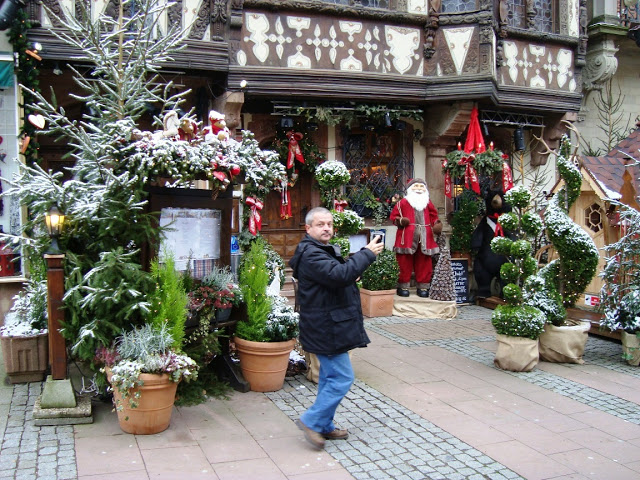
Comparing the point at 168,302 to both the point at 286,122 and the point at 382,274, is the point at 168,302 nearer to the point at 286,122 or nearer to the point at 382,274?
the point at 382,274

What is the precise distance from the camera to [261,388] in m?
6.03

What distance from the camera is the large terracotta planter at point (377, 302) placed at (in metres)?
9.90

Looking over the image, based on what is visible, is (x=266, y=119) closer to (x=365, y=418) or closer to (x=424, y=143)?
(x=424, y=143)

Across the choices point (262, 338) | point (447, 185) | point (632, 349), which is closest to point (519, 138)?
point (447, 185)

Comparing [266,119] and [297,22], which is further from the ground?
[297,22]

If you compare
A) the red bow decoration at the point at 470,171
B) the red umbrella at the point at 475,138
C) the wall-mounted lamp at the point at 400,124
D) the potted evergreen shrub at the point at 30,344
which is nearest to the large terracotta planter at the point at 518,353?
the red bow decoration at the point at 470,171

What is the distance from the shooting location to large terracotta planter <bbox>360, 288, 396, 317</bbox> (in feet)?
32.5

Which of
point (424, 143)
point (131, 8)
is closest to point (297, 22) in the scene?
point (131, 8)

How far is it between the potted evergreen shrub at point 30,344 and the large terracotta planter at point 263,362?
1877 millimetres

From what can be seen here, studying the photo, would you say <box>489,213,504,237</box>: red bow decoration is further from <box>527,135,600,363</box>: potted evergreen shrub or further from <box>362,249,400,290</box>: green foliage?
<box>527,135,600,363</box>: potted evergreen shrub

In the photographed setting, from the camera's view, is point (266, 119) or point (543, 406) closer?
point (543, 406)

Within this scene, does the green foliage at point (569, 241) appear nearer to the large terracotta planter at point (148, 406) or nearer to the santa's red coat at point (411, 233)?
the santa's red coat at point (411, 233)

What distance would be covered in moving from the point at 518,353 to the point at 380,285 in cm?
333

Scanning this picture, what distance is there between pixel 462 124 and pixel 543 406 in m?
6.24
